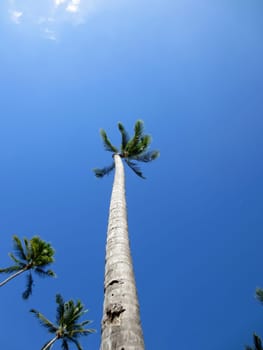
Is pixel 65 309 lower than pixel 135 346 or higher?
higher

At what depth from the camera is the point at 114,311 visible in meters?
3.23

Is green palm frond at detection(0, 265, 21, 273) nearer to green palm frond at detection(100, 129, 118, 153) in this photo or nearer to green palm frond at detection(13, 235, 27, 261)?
green palm frond at detection(13, 235, 27, 261)

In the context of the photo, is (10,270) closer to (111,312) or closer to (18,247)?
(18,247)

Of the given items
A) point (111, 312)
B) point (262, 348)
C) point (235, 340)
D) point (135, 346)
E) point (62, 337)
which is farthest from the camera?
point (235, 340)

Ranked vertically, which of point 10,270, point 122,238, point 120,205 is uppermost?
point 10,270

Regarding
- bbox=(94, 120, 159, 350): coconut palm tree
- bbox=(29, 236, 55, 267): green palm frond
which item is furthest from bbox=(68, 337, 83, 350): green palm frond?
bbox=(94, 120, 159, 350): coconut palm tree

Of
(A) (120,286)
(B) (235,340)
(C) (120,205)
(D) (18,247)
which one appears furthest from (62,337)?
(B) (235,340)

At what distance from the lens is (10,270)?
65.8 feet

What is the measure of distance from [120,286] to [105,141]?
13.2 metres

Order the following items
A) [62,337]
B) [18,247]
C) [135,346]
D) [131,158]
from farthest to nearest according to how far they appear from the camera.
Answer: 1. [62,337]
2. [18,247]
3. [131,158]
4. [135,346]

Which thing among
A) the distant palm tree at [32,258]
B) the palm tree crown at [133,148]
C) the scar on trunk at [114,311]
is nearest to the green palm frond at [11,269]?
A: the distant palm tree at [32,258]

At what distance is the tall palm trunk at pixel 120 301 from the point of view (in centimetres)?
277

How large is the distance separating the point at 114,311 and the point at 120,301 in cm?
15

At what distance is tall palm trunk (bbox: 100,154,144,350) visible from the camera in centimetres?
277
